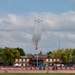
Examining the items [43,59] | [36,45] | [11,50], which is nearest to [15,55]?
[11,50]

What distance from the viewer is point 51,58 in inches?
7830

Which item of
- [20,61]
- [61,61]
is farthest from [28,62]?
[61,61]

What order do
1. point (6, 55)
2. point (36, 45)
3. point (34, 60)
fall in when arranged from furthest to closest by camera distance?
point (34, 60) < point (6, 55) < point (36, 45)

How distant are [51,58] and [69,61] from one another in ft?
33.5

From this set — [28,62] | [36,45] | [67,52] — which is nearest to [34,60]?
[28,62]

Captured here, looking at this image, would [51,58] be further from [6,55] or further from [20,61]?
[6,55]

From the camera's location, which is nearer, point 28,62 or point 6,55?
point 6,55

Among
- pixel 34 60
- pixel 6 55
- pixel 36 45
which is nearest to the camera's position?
pixel 36 45

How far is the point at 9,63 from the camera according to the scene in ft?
594

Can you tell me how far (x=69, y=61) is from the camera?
19775 cm

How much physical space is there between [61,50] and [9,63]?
29526mm

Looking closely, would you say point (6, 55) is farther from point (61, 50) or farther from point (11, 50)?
point (61, 50)

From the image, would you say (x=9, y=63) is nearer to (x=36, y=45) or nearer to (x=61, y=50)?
(x=61, y=50)

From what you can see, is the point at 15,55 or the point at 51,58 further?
the point at 51,58
